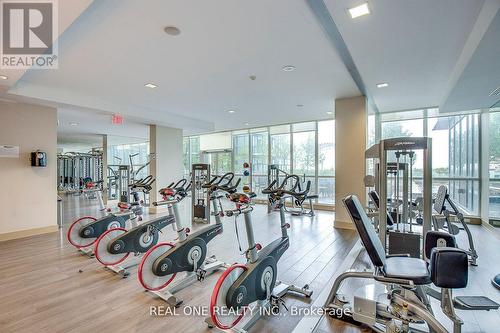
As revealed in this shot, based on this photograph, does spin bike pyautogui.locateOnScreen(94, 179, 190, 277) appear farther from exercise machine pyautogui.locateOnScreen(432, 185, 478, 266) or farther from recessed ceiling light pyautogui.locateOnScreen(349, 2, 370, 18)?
exercise machine pyautogui.locateOnScreen(432, 185, 478, 266)

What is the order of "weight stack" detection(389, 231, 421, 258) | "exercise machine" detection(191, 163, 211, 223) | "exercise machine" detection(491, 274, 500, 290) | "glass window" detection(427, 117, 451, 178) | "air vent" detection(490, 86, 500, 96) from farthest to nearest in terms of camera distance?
1. "glass window" detection(427, 117, 451, 178)
2. "exercise machine" detection(191, 163, 211, 223)
3. "air vent" detection(490, 86, 500, 96)
4. "weight stack" detection(389, 231, 421, 258)
5. "exercise machine" detection(491, 274, 500, 290)

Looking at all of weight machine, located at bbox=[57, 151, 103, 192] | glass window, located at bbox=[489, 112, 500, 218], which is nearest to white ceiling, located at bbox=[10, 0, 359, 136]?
glass window, located at bbox=[489, 112, 500, 218]

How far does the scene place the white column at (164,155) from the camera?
22.5ft

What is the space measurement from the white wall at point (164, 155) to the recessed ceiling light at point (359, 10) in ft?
19.1

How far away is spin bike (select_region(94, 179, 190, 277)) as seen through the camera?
9.91ft

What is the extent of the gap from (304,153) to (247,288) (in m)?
6.65

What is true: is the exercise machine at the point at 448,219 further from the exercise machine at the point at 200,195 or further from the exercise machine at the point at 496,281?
the exercise machine at the point at 200,195

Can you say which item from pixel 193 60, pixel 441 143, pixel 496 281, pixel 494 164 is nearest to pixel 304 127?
pixel 441 143

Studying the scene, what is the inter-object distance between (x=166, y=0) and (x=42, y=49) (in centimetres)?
181

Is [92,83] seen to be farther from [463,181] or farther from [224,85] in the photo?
[463,181]

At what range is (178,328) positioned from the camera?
2.00 meters

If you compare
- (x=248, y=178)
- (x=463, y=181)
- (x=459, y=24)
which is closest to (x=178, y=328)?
(x=459, y=24)

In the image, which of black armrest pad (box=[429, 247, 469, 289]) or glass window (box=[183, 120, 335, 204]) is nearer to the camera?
black armrest pad (box=[429, 247, 469, 289])

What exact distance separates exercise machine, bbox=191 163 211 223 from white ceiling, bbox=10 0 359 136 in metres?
1.52
